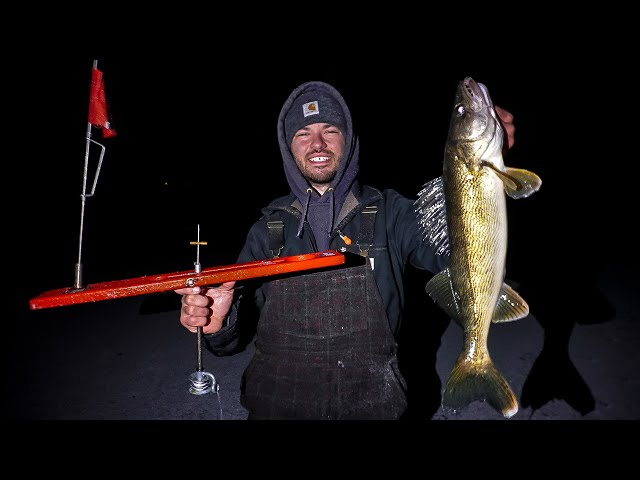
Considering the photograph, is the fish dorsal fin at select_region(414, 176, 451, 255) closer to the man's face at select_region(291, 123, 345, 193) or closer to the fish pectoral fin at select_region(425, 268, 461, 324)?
the fish pectoral fin at select_region(425, 268, 461, 324)

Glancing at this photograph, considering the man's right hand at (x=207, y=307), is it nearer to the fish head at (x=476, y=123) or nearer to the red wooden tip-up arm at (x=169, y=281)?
the red wooden tip-up arm at (x=169, y=281)

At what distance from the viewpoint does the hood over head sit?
2.98 metres

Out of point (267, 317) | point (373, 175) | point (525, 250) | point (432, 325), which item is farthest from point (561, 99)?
point (267, 317)

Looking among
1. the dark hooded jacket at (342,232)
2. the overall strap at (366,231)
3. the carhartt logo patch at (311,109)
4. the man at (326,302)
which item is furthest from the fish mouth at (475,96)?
the carhartt logo patch at (311,109)

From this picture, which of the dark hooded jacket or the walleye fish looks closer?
the walleye fish

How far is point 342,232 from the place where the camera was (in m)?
2.83

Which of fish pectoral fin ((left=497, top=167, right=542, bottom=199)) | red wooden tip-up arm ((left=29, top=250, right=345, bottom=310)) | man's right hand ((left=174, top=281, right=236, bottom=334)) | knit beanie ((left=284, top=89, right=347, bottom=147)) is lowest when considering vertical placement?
man's right hand ((left=174, top=281, right=236, bottom=334))

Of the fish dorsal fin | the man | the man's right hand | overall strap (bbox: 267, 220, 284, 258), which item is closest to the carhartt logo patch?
the man

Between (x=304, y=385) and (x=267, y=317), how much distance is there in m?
0.57

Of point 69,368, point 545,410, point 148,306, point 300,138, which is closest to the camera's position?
point 300,138

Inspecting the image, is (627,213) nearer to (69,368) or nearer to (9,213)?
(69,368)

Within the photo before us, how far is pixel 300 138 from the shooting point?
10.7 feet

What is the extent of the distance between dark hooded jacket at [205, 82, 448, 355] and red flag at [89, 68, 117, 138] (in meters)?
1.36

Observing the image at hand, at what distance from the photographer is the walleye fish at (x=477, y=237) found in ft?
6.45
